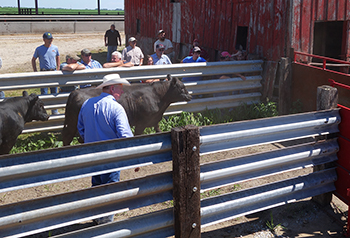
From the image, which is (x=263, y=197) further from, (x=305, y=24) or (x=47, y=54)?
(x=47, y=54)

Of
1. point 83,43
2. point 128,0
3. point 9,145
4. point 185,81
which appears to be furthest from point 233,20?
point 83,43

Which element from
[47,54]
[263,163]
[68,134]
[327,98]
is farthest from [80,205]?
[47,54]

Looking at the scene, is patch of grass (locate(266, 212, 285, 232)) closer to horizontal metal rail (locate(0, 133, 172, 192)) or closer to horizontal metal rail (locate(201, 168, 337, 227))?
horizontal metal rail (locate(201, 168, 337, 227))

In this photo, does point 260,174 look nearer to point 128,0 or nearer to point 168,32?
point 168,32

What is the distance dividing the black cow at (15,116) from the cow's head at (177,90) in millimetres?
2572

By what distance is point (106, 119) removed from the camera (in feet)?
12.9

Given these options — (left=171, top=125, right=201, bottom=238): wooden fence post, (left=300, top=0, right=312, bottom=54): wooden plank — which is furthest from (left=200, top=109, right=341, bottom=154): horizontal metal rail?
(left=300, top=0, right=312, bottom=54): wooden plank

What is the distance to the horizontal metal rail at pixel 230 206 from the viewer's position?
3053mm

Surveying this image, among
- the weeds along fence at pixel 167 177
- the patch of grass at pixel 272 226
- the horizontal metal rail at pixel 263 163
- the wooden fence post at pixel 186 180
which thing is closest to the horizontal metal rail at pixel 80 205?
the weeds along fence at pixel 167 177

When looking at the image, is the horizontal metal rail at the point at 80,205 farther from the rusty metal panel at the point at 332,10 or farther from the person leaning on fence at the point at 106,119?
the rusty metal panel at the point at 332,10

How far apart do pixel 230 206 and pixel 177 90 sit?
438 centimetres

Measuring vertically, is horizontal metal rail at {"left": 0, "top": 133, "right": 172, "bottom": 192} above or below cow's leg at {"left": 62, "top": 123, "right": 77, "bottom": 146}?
above

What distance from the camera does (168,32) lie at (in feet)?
50.9

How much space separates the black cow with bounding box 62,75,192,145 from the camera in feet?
22.3
